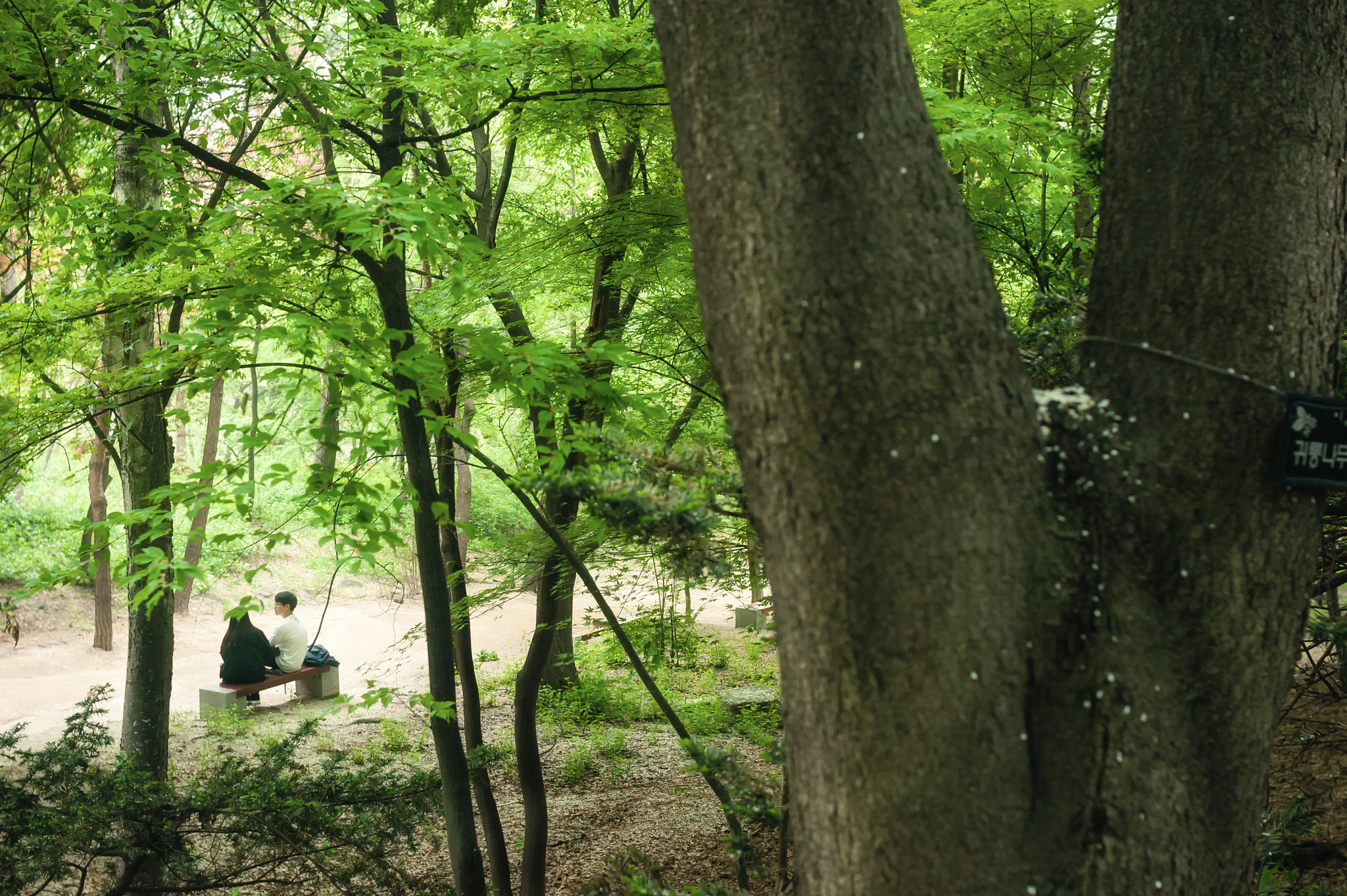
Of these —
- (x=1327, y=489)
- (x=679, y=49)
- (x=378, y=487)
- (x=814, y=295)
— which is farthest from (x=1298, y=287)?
(x=378, y=487)

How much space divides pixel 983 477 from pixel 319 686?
10451 millimetres

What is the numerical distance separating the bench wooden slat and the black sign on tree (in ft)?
32.0

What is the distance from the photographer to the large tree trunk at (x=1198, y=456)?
4.46ft

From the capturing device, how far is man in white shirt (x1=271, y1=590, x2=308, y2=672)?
9297 mm

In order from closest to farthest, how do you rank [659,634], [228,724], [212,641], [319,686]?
[659,634], [228,724], [319,686], [212,641]

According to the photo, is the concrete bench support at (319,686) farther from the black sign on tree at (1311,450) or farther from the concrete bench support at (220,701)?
the black sign on tree at (1311,450)

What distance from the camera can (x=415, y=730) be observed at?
31.8 ft

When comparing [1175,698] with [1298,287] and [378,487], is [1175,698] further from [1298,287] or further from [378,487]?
[378,487]

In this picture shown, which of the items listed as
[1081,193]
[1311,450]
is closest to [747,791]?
[1311,450]

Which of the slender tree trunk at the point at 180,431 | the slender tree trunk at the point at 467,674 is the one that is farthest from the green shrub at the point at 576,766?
the slender tree trunk at the point at 180,431

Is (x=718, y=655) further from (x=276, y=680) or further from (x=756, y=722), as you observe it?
(x=276, y=680)

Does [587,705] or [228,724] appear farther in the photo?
[587,705]

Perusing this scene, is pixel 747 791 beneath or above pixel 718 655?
above

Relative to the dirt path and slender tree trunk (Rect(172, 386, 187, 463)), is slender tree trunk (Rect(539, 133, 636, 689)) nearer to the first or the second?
the dirt path
